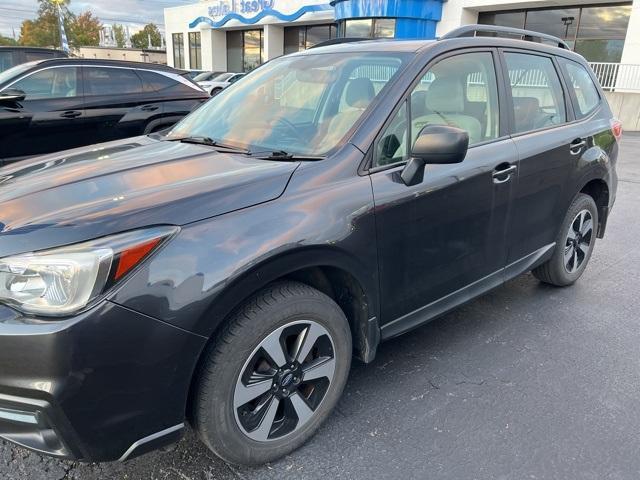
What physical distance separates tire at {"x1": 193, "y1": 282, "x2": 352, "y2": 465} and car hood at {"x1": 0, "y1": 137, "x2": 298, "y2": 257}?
0.43m

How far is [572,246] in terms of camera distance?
Result: 400cm

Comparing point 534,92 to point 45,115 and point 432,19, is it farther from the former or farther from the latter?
point 432,19

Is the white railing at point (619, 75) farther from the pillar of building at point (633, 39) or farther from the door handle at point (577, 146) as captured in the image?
the door handle at point (577, 146)

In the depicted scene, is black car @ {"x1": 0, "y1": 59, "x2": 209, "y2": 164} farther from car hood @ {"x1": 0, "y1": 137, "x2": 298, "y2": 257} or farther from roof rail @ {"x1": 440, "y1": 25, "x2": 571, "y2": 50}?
roof rail @ {"x1": 440, "y1": 25, "x2": 571, "y2": 50}

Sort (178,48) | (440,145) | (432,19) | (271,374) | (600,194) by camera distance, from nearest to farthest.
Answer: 1. (271,374)
2. (440,145)
3. (600,194)
4. (432,19)
5. (178,48)

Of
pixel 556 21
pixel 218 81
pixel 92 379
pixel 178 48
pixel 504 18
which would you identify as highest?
pixel 504 18

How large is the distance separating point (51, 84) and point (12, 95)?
60cm

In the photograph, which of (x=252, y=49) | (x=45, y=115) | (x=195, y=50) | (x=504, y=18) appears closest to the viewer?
(x=45, y=115)

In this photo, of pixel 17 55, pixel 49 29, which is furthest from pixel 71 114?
pixel 49 29

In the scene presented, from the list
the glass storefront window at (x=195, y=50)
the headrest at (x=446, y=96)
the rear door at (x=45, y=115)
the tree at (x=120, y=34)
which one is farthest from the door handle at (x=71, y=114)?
the tree at (x=120, y=34)

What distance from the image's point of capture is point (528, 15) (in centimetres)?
2067

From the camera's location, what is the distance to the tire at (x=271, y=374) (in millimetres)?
1972

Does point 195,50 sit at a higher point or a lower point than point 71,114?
higher

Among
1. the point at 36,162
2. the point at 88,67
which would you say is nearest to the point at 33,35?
the point at 88,67
